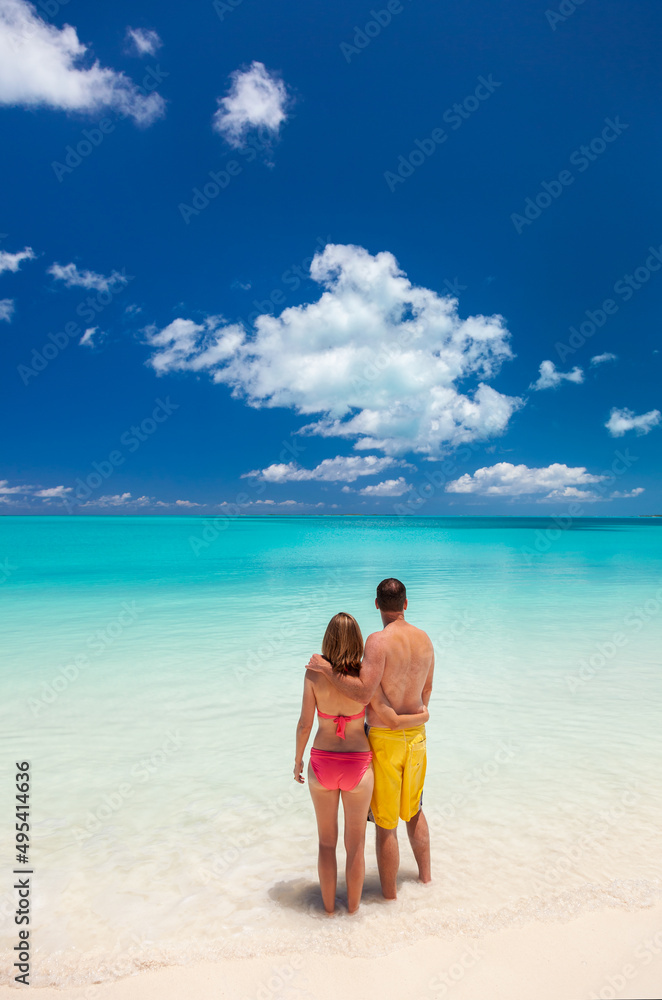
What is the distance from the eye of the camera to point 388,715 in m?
3.55

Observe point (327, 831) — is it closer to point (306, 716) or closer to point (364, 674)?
point (306, 716)

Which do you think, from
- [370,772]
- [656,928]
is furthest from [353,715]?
[656,928]

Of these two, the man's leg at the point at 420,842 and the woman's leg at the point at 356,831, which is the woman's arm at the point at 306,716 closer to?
the woman's leg at the point at 356,831

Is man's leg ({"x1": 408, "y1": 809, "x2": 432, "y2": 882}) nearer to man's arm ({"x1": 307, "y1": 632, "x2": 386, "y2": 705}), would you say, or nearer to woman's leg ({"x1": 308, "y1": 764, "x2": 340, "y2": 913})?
woman's leg ({"x1": 308, "y1": 764, "x2": 340, "y2": 913})

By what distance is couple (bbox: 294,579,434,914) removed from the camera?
135 inches

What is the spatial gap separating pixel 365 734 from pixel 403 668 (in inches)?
19.5

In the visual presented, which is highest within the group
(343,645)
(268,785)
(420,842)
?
(343,645)

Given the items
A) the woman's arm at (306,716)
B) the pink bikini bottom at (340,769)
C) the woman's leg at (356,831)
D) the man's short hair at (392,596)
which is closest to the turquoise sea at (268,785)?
the woman's leg at (356,831)

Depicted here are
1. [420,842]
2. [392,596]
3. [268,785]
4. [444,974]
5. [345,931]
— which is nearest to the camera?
[444,974]

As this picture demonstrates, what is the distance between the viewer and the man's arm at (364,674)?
3393 millimetres

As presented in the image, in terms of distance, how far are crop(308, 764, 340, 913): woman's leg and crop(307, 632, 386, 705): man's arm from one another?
54cm

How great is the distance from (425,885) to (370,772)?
1249mm

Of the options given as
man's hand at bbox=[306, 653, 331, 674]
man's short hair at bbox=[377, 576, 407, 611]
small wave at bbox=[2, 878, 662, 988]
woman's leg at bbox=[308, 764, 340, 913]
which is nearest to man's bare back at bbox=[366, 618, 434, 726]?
man's short hair at bbox=[377, 576, 407, 611]

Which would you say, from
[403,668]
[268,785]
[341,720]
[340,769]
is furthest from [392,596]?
[268,785]
